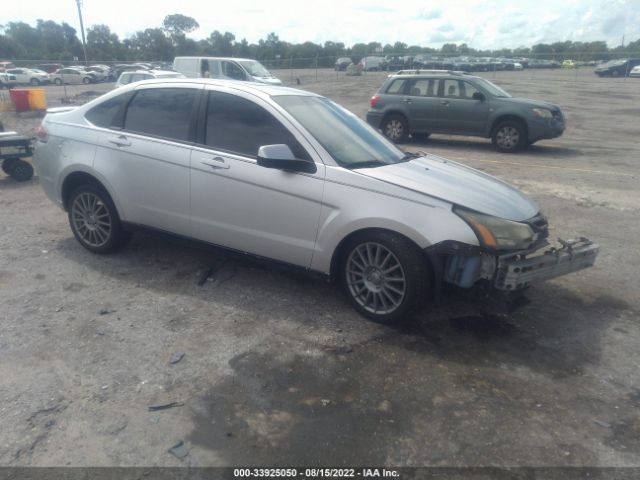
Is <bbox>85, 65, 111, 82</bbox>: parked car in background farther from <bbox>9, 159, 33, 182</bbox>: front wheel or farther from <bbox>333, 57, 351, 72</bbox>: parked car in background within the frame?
<bbox>9, 159, 33, 182</bbox>: front wheel

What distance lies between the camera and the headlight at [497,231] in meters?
3.79

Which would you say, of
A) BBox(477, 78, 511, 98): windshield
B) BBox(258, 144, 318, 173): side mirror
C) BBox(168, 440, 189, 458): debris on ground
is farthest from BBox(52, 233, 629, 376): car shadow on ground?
BBox(477, 78, 511, 98): windshield

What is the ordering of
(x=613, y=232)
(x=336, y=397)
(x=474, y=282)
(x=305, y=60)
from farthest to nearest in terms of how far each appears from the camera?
1. (x=305, y=60)
2. (x=613, y=232)
3. (x=474, y=282)
4. (x=336, y=397)

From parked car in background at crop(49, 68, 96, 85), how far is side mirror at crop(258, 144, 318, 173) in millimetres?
43054

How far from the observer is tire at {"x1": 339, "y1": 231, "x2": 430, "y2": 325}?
391cm

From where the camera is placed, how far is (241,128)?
4621mm

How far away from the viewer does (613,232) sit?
655cm

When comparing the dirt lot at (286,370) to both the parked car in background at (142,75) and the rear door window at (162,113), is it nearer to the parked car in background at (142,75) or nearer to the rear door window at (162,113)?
the rear door window at (162,113)

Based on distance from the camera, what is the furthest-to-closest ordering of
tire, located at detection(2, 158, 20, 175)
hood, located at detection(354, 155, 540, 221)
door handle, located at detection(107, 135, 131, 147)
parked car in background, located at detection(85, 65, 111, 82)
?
parked car in background, located at detection(85, 65, 111, 82) → tire, located at detection(2, 158, 20, 175) → door handle, located at detection(107, 135, 131, 147) → hood, located at detection(354, 155, 540, 221)

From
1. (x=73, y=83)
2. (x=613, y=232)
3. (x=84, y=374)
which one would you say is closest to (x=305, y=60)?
(x=73, y=83)

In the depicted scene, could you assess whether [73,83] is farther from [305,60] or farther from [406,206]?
[406,206]

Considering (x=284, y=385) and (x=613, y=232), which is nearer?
(x=284, y=385)

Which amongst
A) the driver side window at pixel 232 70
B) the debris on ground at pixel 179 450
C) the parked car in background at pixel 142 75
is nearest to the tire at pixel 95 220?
the debris on ground at pixel 179 450

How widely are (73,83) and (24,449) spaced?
44.9 metres
